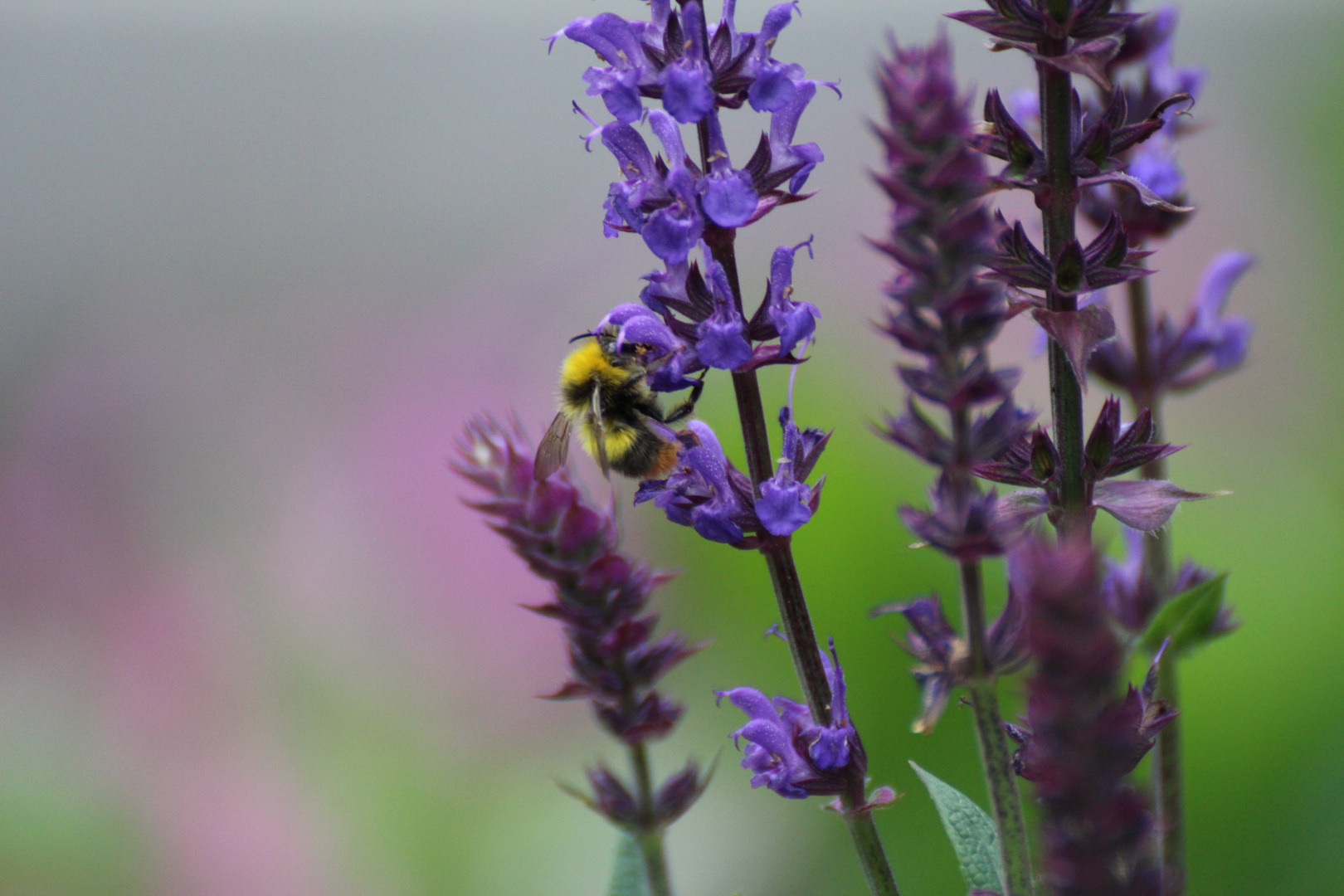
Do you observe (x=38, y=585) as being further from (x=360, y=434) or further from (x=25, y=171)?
(x=25, y=171)

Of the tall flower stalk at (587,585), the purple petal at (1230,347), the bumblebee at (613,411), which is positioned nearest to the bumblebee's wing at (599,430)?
the bumblebee at (613,411)

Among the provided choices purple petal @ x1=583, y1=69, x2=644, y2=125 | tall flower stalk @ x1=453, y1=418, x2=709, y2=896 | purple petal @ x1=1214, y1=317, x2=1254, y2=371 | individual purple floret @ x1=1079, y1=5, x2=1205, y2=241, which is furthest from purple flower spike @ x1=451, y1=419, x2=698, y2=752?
purple petal @ x1=1214, y1=317, x2=1254, y2=371

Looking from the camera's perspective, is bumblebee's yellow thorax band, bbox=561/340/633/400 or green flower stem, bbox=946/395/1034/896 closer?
green flower stem, bbox=946/395/1034/896

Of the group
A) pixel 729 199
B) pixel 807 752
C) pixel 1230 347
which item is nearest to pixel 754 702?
pixel 807 752

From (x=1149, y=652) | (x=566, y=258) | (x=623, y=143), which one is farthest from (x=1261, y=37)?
(x=623, y=143)

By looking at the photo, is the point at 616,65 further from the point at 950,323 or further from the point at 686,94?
the point at 950,323

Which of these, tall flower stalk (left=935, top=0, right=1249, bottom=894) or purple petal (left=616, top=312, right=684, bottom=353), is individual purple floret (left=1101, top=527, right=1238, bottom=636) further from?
→ purple petal (left=616, top=312, right=684, bottom=353)
